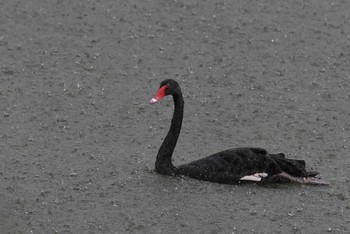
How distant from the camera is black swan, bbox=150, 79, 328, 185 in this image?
10742 millimetres

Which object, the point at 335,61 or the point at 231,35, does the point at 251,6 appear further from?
the point at 335,61

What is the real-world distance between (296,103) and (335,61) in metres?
1.64

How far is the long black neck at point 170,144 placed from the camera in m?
10.9

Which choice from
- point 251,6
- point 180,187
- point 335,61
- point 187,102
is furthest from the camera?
point 251,6

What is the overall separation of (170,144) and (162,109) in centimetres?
177

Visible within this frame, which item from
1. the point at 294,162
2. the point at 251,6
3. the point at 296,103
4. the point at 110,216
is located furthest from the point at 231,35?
the point at 110,216

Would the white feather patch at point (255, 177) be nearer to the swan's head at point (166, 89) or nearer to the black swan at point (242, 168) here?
the black swan at point (242, 168)

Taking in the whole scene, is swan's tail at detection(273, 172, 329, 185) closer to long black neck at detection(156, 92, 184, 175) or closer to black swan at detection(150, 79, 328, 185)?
black swan at detection(150, 79, 328, 185)

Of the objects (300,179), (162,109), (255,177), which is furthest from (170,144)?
(162,109)

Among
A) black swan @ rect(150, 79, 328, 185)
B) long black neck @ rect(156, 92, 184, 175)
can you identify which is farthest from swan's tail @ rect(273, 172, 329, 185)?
long black neck @ rect(156, 92, 184, 175)

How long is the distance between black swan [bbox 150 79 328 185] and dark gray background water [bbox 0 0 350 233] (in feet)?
0.33

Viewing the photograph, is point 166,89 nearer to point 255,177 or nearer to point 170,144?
point 170,144

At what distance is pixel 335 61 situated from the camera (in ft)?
47.5

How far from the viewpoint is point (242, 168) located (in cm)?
1075
